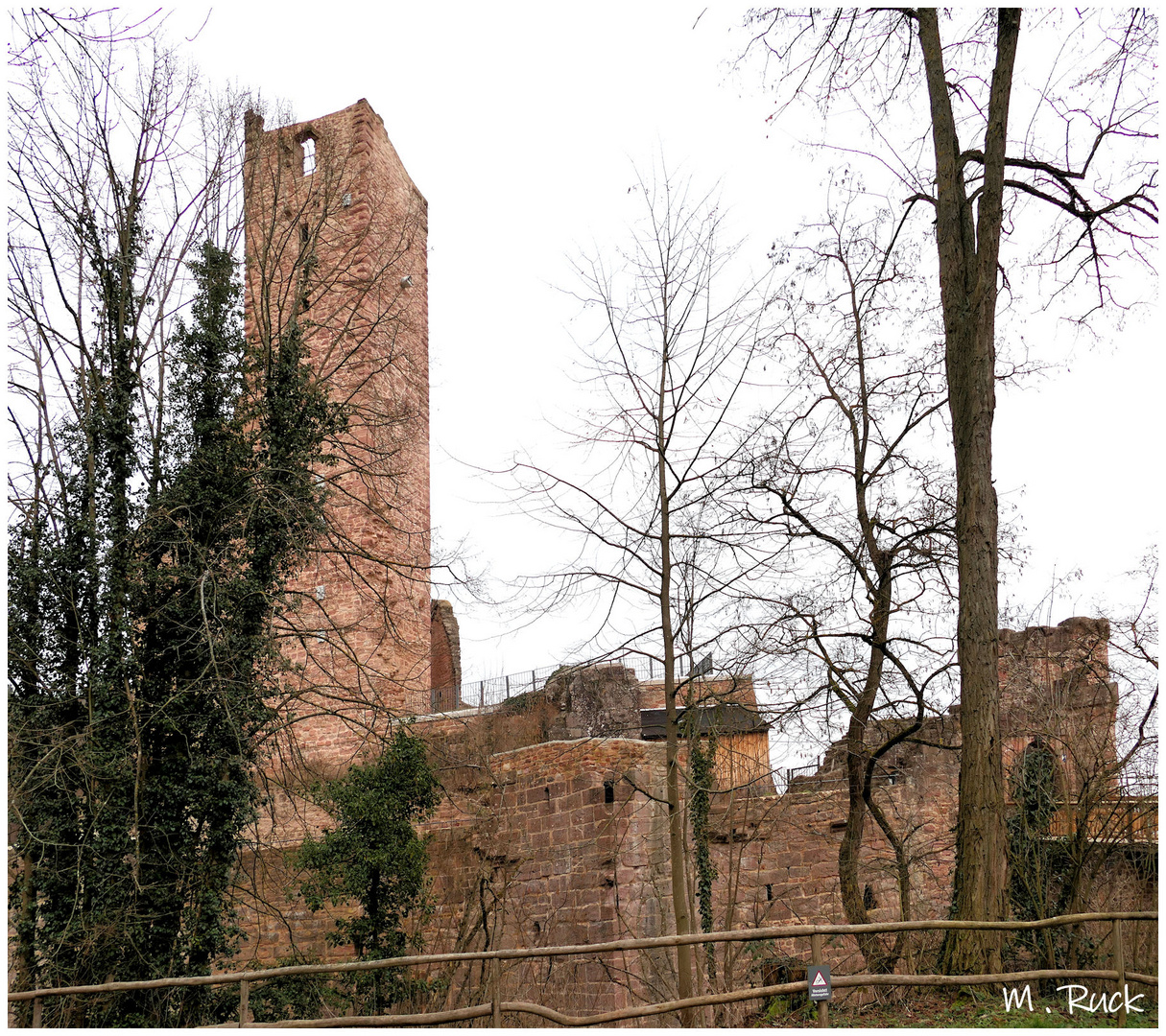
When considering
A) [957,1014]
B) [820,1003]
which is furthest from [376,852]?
[957,1014]

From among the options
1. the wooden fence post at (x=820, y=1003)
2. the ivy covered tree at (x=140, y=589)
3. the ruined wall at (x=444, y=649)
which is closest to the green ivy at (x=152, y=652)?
the ivy covered tree at (x=140, y=589)

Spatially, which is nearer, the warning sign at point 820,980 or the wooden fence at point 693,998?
the warning sign at point 820,980

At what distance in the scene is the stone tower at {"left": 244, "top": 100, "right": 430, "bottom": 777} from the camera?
14.5m

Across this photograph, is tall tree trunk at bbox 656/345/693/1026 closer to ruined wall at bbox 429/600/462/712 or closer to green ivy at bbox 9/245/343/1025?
green ivy at bbox 9/245/343/1025

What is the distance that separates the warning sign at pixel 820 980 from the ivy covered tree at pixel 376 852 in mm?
6250

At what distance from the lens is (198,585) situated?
10500mm

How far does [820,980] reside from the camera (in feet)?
22.4

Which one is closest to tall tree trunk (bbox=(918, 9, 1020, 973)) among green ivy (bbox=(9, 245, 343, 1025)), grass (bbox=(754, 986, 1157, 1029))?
grass (bbox=(754, 986, 1157, 1029))

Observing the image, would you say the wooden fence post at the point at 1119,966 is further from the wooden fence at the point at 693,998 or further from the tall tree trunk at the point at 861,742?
the tall tree trunk at the point at 861,742

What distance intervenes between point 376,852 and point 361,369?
8.59 m

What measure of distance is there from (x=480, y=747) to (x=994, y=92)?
34.5 ft

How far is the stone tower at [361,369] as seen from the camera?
14.5 metres

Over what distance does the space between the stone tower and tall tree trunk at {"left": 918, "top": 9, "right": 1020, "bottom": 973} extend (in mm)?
6639

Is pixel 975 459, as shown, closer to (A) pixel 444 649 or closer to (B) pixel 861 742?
(B) pixel 861 742
